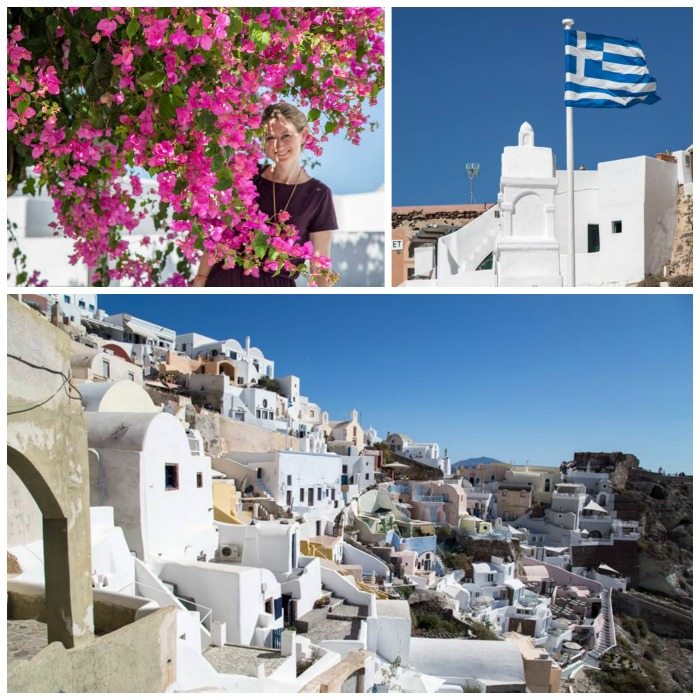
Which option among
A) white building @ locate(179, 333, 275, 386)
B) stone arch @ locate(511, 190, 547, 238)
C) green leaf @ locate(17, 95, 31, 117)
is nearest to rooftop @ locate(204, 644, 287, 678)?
white building @ locate(179, 333, 275, 386)

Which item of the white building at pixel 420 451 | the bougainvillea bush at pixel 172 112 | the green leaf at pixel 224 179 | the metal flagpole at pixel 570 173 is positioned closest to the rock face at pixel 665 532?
the white building at pixel 420 451

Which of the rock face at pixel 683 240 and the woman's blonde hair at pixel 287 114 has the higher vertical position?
the woman's blonde hair at pixel 287 114

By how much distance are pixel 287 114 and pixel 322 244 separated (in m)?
0.61

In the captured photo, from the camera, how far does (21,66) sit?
3209 mm

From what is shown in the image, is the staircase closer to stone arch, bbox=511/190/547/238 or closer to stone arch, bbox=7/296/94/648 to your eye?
stone arch, bbox=511/190/547/238

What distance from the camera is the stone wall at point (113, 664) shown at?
3002mm

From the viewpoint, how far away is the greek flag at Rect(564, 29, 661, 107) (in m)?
3.38

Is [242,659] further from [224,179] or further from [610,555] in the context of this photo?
[224,179]

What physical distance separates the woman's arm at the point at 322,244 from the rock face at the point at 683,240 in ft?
5.28

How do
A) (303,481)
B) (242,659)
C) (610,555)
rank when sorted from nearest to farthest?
1. (242,659)
2. (610,555)
3. (303,481)

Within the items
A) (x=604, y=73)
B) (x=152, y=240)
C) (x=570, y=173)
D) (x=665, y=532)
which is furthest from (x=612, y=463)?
(x=152, y=240)

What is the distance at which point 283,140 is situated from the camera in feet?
11.3

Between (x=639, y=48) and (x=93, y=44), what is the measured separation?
7.90 feet

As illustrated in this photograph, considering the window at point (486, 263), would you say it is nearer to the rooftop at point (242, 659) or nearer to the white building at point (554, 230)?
the white building at point (554, 230)
